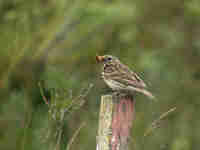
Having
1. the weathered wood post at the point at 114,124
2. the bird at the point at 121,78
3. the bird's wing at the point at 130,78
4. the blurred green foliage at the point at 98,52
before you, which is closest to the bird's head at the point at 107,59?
the bird at the point at 121,78

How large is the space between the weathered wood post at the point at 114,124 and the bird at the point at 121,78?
126 centimetres

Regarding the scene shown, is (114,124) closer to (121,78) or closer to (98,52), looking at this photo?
(121,78)

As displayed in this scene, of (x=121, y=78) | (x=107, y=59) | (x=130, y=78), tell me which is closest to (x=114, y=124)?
(x=130, y=78)

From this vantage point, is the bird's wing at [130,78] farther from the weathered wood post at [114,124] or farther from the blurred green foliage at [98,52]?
the blurred green foliage at [98,52]

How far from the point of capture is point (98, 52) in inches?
407

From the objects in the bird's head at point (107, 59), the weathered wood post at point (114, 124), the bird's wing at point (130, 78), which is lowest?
the weathered wood post at point (114, 124)

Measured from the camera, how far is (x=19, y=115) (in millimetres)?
7844

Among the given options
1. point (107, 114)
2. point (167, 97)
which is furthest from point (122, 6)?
point (107, 114)

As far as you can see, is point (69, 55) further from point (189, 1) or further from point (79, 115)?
point (189, 1)

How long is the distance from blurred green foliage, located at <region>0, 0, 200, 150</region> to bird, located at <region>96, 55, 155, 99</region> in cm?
151

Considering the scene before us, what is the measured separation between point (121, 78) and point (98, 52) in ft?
13.4

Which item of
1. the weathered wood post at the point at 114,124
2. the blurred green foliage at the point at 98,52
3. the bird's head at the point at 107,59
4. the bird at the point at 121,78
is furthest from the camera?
the blurred green foliage at the point at 98,52

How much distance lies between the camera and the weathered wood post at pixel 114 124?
4352mm

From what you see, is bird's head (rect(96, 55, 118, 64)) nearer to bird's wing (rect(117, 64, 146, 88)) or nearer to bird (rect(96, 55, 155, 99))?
bird (rect(96, 55, 155, 99))
